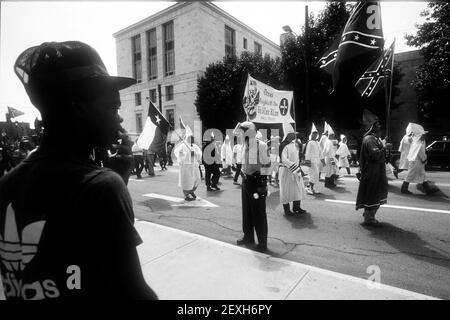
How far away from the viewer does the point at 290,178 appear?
6.65 m

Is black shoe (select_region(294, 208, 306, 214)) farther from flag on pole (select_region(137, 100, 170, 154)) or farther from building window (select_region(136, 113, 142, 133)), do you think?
building window (select_region(136, 113, 142, 133))

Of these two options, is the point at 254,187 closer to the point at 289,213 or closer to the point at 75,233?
the point at 289,213

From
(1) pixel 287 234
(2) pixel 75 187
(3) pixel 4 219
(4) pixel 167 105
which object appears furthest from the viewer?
(4) pixel 167 105

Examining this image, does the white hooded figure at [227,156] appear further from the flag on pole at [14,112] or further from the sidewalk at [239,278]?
the flag on pole at [14,112]

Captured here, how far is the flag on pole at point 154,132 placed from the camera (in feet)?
25.6

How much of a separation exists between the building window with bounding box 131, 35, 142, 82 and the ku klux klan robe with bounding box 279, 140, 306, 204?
36.9 metres

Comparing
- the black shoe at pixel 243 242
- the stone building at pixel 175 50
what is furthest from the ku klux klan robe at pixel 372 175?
the stone building at pixel 175 50

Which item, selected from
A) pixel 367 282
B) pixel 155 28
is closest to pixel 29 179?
pixel 367 282

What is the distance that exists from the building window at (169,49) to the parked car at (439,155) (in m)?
28.5

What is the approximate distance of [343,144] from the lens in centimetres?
1255

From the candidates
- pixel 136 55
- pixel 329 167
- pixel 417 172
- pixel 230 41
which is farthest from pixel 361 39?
pixel 136 55

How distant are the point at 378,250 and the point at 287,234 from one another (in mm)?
1482

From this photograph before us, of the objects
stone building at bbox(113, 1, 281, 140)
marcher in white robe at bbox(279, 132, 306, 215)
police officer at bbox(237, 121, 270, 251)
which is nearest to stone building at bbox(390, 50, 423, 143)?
stone building at bbox(113, 1, 281, 140)
